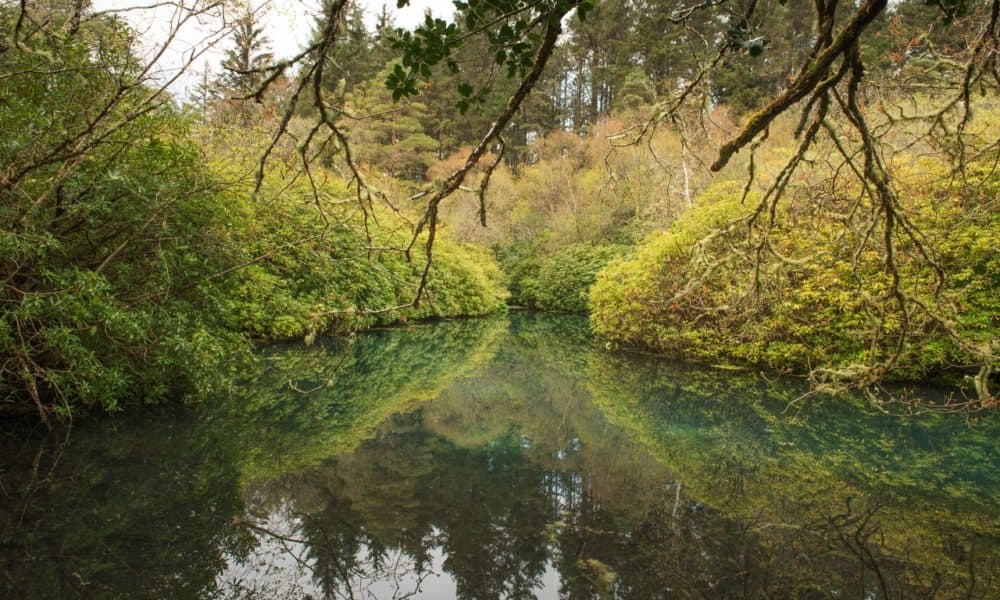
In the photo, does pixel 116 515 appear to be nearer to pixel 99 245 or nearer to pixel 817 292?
pixel 99 245

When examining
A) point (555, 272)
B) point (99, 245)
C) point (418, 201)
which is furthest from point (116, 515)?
point (555, 272)

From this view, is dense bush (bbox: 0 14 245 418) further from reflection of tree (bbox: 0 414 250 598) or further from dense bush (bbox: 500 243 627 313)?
dense bush (bbox: 500 243 627 313)

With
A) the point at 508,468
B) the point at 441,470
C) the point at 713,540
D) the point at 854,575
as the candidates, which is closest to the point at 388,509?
the point at 441,470

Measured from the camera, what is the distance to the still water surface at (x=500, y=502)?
3.58m

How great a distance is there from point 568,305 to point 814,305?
1599cm

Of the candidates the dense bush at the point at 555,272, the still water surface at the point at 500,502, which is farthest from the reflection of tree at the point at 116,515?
the dense bush at the point at 555,272

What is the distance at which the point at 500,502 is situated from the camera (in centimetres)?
480

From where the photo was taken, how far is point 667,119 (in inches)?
124

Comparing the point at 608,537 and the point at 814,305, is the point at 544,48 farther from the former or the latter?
the point at 814,305

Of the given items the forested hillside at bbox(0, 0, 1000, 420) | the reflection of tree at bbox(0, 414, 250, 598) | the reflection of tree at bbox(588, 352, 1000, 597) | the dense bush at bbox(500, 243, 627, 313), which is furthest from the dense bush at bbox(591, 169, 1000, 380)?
the dense bush at bbox(500, 243, 627, 313)

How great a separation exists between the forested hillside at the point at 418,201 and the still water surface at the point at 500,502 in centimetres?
89

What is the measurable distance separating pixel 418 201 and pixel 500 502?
14.1 feet

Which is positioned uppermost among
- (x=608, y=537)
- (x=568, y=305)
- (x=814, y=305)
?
(x=814, y=305)

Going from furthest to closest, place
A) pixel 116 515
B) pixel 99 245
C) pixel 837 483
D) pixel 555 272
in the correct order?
pixel 555 272, pixel 99 245, pixel 837 483, pixel 116 515
